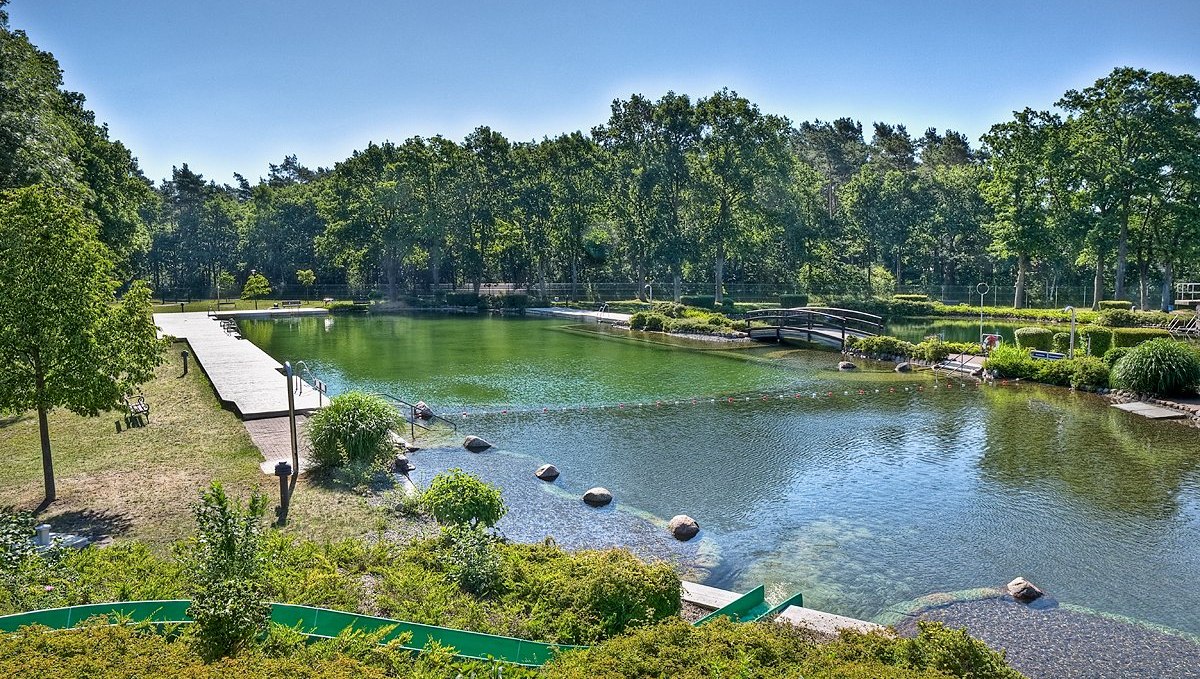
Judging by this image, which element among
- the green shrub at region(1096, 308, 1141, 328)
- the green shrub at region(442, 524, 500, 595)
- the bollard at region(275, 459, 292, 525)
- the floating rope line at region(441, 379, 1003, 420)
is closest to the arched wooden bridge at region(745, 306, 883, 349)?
the green shrub at region(1096, 308, 1141, 328)

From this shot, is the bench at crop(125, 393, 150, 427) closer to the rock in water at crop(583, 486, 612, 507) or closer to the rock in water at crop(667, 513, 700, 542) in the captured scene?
the rock in water at crop(583, 486, 612, 507)

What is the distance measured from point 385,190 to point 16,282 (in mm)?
57982

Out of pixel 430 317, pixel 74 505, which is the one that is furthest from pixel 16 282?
pixel 430 317

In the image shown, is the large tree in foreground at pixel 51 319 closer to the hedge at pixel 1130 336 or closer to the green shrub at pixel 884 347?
the green shrub at pixel 884 347

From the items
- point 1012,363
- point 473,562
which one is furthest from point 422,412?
point 1012,363

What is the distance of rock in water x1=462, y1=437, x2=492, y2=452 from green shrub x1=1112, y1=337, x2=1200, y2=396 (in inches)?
737

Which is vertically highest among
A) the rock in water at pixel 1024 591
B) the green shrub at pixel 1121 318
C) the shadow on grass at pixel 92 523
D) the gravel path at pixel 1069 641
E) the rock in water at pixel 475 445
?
the green shrub at pixel 1121 318

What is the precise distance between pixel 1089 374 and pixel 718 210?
1393 inches

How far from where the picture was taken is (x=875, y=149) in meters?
93.4

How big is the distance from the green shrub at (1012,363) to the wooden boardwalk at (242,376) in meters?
22.3

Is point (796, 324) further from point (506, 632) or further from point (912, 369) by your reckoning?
point (506, 632)

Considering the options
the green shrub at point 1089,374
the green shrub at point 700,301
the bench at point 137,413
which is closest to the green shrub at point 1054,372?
the green shrub at point 1089,374

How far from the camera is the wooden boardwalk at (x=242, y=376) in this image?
19.0 m

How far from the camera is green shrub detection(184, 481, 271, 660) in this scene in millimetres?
6082
